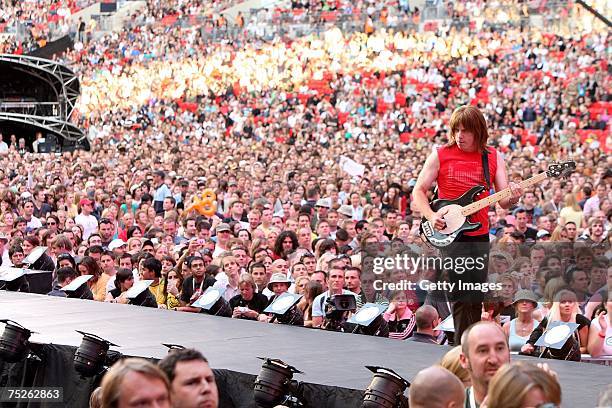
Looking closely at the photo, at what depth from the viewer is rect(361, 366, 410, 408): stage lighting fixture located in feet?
21.6

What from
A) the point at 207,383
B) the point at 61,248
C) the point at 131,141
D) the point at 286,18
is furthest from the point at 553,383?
the point at 286,18

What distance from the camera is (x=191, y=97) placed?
38.8 m

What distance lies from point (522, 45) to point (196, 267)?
89.8 ft

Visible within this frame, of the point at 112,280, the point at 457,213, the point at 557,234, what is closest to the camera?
the point at 457,213

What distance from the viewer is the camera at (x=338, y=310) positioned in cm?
973

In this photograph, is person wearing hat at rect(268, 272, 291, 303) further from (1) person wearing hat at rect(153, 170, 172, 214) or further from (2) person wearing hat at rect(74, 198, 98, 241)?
(1) person wearing hat at rect(153, 170, 172, 214)

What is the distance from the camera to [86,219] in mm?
17891

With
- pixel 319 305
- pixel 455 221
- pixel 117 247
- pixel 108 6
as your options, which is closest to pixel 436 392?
pixel 455 221

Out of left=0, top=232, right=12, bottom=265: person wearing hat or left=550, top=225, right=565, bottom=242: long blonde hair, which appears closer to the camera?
left=550, top=225, right=565, bottom=242: long blonde hair

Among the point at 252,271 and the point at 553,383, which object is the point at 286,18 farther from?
the point at 553,383

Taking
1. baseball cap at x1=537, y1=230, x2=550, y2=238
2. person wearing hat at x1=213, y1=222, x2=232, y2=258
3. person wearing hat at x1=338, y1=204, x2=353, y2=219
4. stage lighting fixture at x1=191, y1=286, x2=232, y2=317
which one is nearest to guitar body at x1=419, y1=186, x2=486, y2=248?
stage lighting fixture at x1=191, y1=286, x2=232, y2=317
